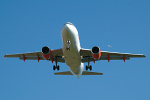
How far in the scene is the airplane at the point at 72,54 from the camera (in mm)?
27875

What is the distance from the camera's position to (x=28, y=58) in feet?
118

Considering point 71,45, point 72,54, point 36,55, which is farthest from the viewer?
point 36,55

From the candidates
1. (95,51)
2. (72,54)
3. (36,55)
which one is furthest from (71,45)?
(36,55)

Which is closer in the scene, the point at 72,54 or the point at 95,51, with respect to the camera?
the point at 72,54

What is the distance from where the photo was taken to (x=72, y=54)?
29.1 metres

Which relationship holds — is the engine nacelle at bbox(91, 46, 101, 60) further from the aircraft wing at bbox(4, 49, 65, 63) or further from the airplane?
the aircraft wing at bbox(4, 49, 65, 63)

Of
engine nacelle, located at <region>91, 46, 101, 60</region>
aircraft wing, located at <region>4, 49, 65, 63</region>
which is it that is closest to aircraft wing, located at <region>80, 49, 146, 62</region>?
engine nacelle, located at <region>91, 46, 101, 60</region>

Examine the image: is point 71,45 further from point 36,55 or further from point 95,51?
point 36,55

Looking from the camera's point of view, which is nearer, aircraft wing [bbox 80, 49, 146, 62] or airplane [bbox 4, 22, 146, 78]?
airplane [bbox 4, 22, 146, 78]

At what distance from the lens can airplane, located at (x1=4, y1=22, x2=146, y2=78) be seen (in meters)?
27.9

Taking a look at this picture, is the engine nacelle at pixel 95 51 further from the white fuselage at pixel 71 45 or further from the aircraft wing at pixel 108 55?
the white fuselage at pixel 71 45

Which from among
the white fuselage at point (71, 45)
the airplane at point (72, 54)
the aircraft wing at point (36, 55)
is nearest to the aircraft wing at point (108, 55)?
the airplane at point (72, 54)

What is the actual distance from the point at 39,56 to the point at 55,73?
10.6 feet

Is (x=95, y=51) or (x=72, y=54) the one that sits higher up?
(x=95, y=51)
